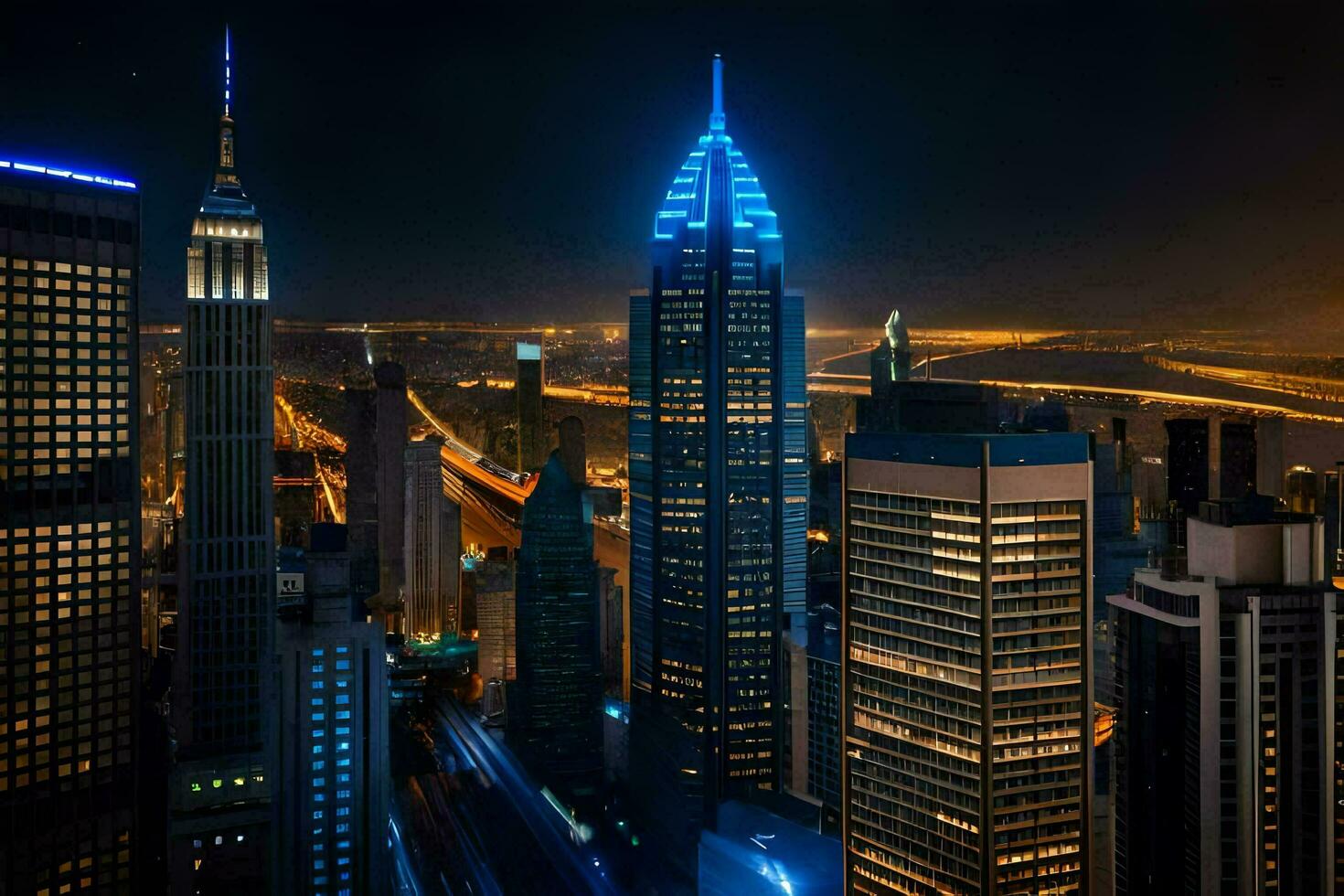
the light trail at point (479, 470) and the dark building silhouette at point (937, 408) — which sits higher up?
the dark building silhouette at point (937, 408)

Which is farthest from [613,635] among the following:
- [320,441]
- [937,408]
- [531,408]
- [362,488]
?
[937,408]

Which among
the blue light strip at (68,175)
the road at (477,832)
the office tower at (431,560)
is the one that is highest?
the blue light strip at (68,175)

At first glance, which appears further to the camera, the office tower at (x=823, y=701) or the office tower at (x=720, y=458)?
the office tower at (x=720, y=458)

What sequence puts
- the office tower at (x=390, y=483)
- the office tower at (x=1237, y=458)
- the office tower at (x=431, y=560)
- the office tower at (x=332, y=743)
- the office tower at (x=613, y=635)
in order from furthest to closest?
the office tower at (x=431, y=560), the office tower at (x=613, y=635), the office tower at (x=390, y=483), the office tower at (x=332, y=743), the office tower at (x=1237, y=458)

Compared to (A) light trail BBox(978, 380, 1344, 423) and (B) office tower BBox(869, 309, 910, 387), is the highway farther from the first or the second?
(A) light trail BBox(978, 380, 1344, 423)

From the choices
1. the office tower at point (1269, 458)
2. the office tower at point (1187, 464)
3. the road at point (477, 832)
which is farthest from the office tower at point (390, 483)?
the office tower at point (1269, 458)

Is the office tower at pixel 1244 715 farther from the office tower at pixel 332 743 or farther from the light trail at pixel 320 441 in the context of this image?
the light trail at pixel 320 441

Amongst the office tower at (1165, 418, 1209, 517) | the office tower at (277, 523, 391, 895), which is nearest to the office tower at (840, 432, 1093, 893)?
the office tower at (1165, 418, 1209, 517)

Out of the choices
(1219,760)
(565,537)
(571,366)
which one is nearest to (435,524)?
(565,537)

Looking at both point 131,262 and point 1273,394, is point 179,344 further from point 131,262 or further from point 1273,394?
point 1273,394
